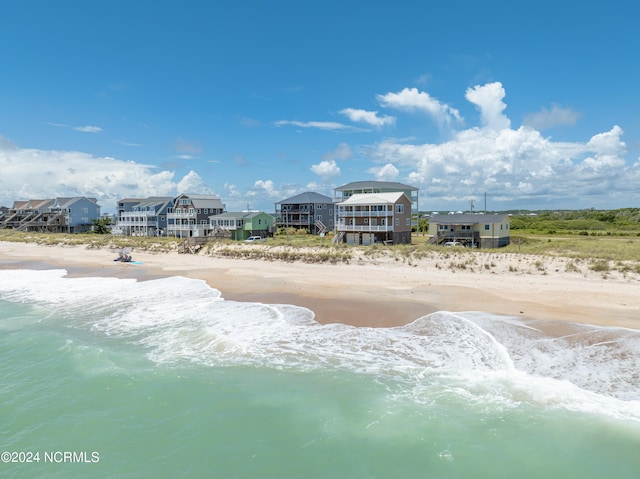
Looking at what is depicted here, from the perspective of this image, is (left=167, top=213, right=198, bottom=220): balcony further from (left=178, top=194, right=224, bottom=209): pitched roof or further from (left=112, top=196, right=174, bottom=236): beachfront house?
(left=112, top=196, right=174, bottom=236): beachfront house

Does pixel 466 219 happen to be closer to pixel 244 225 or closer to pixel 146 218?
pixel 244 225

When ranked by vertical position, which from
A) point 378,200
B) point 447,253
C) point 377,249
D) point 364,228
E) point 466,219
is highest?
point 378,200

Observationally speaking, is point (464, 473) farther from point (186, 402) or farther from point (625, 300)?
point (625, 300)

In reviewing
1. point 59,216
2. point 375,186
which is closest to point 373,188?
point 375,186

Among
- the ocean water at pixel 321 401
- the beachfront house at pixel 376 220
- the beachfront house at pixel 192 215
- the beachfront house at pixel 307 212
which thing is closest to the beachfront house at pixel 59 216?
the beachfront house at pixel 192 215

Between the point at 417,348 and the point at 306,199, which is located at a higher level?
the point at 306,199

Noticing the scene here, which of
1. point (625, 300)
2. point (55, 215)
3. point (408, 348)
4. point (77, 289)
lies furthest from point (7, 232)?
point (625, 300)

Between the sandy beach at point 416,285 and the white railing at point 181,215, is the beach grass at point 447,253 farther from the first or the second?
the white railing at point 181,215
